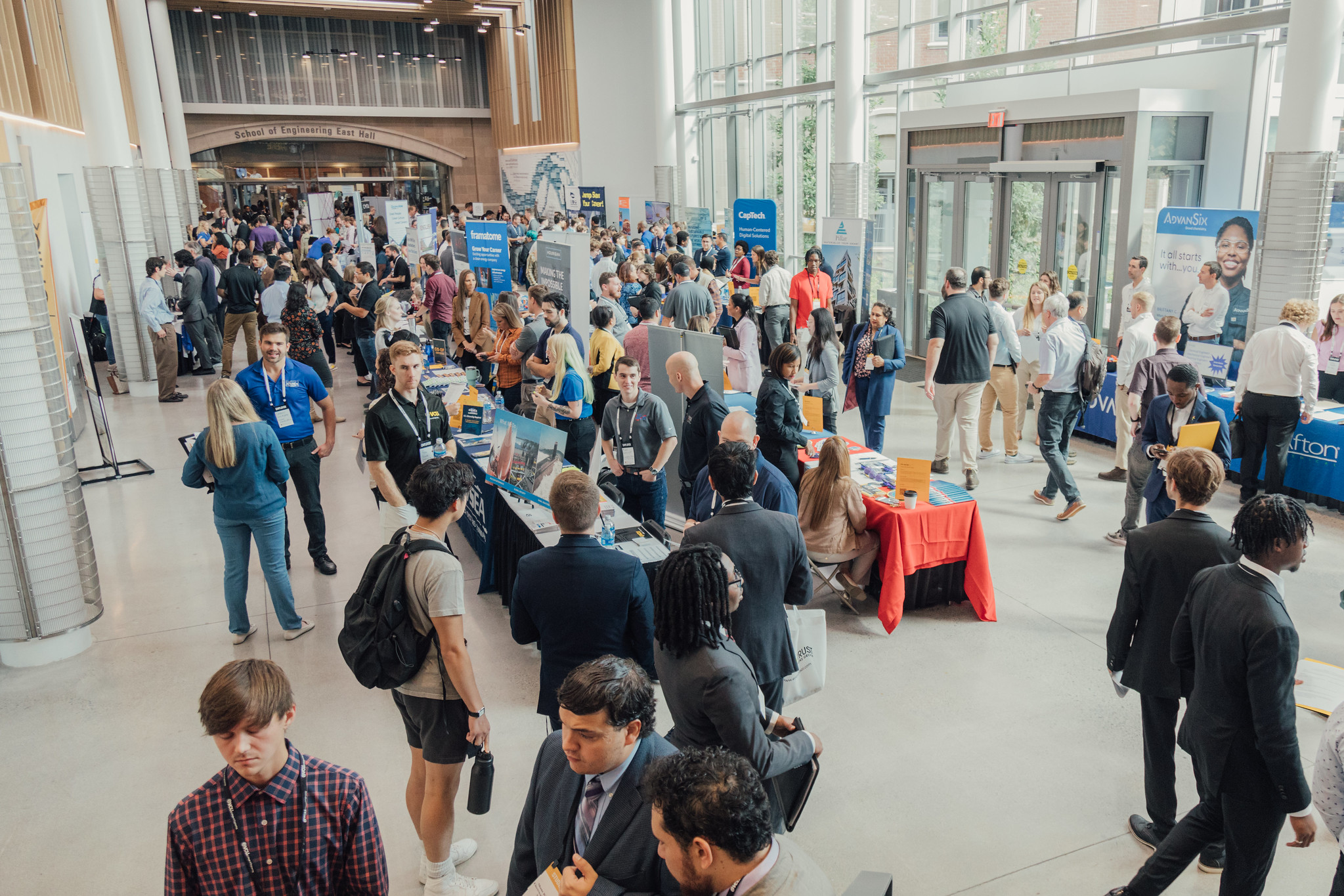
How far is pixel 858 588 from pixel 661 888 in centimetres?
363

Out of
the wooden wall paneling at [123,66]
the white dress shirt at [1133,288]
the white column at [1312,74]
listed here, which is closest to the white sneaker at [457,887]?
the white dress shirt at [1133,288]

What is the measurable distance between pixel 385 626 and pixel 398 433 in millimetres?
2173

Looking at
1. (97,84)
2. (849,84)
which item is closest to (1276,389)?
(849,84)

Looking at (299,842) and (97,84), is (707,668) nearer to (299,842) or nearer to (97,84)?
(299,842)

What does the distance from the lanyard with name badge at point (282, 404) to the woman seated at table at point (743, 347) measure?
349 cm

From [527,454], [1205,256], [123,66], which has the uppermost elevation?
[123,66]

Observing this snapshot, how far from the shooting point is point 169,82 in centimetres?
2394

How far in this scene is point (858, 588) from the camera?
5387 millimetres

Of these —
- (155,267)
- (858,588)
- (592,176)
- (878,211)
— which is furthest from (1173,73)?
(592,176)

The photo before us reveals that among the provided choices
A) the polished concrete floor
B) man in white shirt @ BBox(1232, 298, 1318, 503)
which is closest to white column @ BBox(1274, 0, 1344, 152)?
man in white shirt @ BBox(1232, 298, 1318, 503)

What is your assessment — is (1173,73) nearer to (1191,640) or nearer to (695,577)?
(1191,640)

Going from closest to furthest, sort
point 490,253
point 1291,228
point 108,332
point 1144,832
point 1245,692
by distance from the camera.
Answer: point 1245,692 < point 1144,832 < point 1291,228 < point 490,253 < point 108,332

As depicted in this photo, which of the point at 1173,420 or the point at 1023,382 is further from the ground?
the point at 1173,420

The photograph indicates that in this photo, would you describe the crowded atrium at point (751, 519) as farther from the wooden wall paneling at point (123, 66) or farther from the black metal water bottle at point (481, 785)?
the wooden wall paneling at point (123, 66)
